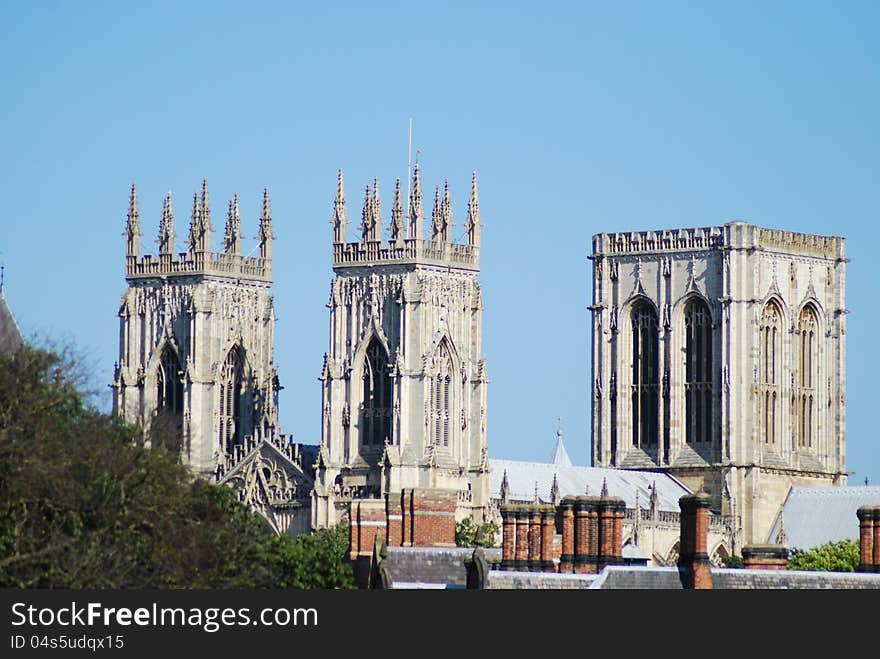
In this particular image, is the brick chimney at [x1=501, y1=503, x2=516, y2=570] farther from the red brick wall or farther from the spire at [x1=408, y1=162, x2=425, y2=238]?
the spire at [x1=408, y1=162, x2=425, y2=238]

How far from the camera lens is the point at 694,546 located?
5988 centimetres

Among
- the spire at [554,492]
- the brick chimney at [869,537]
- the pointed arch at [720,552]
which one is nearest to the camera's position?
the brick chimney at [869,537]

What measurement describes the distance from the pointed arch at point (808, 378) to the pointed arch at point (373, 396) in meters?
17.4

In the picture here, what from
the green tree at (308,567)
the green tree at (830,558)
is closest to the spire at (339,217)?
the green tree at (830,558)

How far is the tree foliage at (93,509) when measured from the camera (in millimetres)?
53125

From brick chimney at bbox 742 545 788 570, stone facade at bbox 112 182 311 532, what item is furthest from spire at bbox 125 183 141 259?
brick chimney at bbox 742 545 788 570

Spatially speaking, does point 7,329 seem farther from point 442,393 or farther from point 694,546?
point 694,546

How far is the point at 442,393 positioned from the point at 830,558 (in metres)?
25.4

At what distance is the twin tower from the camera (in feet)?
421

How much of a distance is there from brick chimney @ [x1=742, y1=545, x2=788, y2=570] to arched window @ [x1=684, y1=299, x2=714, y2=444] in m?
63.7

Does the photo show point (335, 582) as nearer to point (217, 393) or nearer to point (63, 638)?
point (63, 638)

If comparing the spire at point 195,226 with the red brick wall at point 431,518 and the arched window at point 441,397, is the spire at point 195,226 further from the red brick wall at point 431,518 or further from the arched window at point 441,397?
the red brick wall at point 431,518

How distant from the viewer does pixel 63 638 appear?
46125mm

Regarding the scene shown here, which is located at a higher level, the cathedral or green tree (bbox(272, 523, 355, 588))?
the cathedral
